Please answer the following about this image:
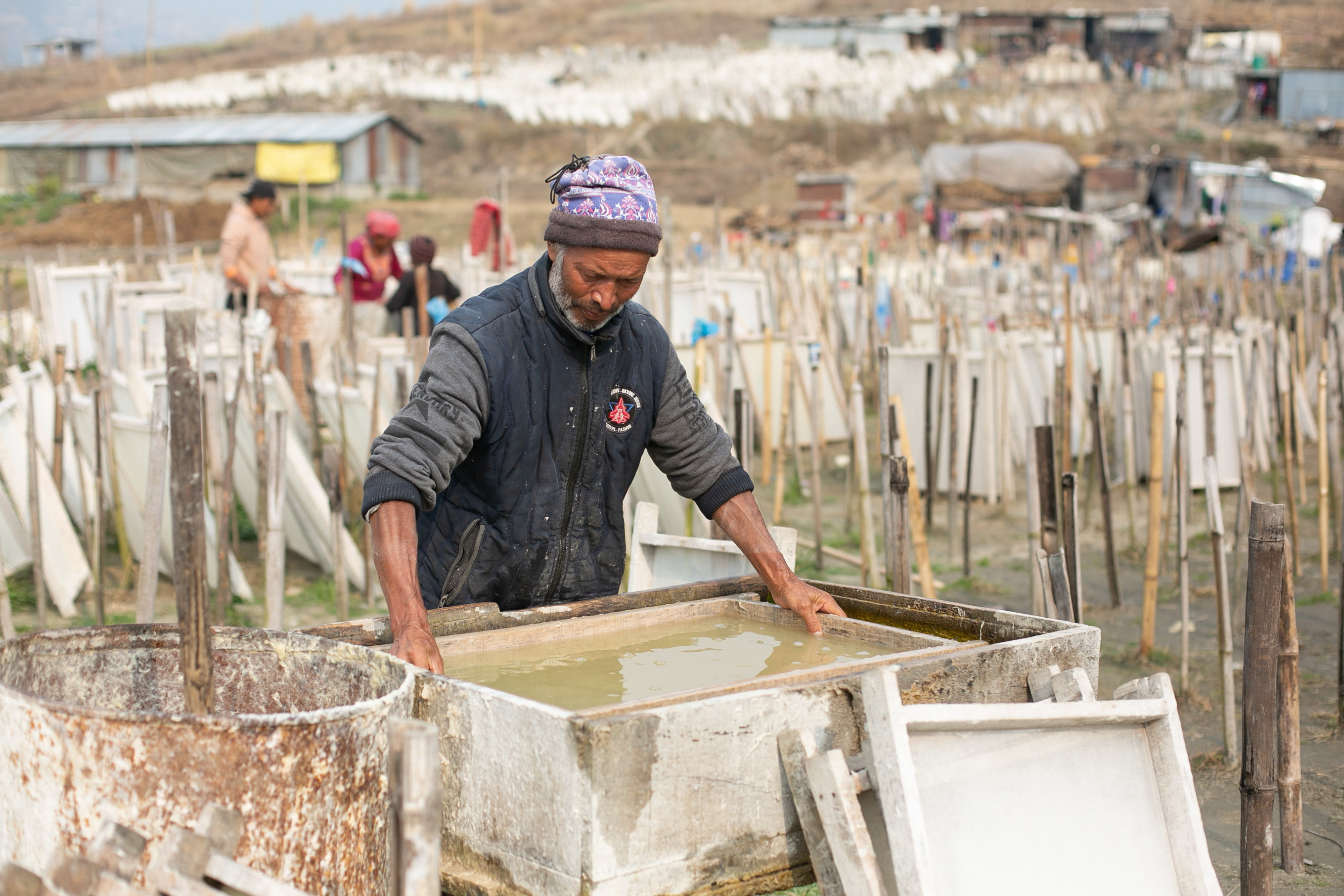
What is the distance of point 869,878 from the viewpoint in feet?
6.39

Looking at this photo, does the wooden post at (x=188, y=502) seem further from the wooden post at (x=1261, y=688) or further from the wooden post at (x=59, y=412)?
the wooden post at (x=59, y=412)

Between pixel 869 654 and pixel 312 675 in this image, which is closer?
pixel 312 675

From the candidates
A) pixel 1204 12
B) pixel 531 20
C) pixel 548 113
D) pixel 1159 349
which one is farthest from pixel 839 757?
pixel 531 20

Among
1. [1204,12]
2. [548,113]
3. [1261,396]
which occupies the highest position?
[1204,12]

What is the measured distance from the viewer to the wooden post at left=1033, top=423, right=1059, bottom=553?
13.2 ft

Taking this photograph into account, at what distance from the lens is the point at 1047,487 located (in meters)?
4.18

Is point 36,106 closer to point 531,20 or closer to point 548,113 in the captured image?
point 548,113

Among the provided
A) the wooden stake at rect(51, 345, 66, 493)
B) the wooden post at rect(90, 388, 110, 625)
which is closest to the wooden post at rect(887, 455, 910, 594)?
the wooden post at rect(90, 388, 110, 625)

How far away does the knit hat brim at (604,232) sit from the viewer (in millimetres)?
2533

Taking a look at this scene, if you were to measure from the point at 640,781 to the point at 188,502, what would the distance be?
2.55 feet

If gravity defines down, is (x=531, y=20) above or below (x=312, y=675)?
above

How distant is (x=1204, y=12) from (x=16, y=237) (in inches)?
1817

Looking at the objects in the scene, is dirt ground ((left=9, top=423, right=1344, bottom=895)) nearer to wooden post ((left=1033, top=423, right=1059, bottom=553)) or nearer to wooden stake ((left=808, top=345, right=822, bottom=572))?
wooden stake ((left=808, top=345, right=822, bottom=572))

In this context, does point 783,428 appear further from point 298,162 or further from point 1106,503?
point 298,162
